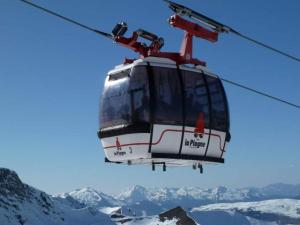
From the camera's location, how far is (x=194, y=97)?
16.4 metres

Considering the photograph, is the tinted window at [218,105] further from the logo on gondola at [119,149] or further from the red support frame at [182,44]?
the logo on gondola at [119,149]

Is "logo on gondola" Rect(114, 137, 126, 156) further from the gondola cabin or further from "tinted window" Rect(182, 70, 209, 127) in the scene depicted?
"tinted window" Rect(182, 70, 209, 127)

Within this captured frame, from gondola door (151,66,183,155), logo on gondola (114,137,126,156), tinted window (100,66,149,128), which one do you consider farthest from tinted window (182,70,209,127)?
logo on gondola (114,137,126,156)

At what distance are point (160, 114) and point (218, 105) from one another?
8.52 feet

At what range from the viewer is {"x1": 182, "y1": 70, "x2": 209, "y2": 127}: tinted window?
16156 millimetres

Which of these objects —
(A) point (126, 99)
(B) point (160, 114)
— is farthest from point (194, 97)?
(A) point (126, 99)

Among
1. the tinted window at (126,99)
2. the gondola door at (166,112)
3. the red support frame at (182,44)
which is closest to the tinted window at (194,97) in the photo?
the gondola door at (166,112)

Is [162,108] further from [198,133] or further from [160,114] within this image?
[198,133]

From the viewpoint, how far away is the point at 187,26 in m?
17.3

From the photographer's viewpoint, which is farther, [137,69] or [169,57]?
[169,57]

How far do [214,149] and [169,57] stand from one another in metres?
3.45

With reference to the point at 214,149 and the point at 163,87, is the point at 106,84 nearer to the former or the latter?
the point at 163,87

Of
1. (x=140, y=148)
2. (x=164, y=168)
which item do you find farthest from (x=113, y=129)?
(x=164, y=168)

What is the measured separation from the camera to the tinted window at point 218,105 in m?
17.1
